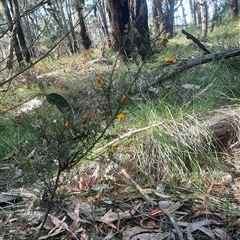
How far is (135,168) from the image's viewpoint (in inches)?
64.4

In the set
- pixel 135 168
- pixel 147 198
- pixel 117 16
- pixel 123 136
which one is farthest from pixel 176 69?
pixel 117 16

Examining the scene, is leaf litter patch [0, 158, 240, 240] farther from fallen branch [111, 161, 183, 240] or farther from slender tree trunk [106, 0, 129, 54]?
slender tree trunk [106, 0, 129, 54]

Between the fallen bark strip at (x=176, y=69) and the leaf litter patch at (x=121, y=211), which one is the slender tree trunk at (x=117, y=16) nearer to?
the fallen bark strip at (x=176, y=69)

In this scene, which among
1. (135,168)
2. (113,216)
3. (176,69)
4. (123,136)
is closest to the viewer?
(113,216)

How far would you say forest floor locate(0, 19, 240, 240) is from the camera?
122 centimetres

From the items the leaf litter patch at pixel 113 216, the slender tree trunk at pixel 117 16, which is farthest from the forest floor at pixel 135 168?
the slender tree trunk at pixel 117 16

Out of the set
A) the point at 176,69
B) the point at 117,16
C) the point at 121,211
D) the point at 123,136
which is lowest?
the point at 121,211

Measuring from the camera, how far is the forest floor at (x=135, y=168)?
4.00 ft

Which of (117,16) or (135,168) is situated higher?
(117,16)

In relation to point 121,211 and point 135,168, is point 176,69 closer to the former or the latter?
point 135,168

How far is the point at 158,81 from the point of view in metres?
2.38

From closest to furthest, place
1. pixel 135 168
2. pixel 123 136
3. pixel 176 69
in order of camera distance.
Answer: pixel 135 168 < pixel 123 136 < pixel 176 69

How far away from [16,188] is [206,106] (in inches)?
46.9

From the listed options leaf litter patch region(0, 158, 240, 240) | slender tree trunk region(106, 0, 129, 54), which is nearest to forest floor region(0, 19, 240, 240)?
leaf litter patch region(0, 158, 240, 240)
